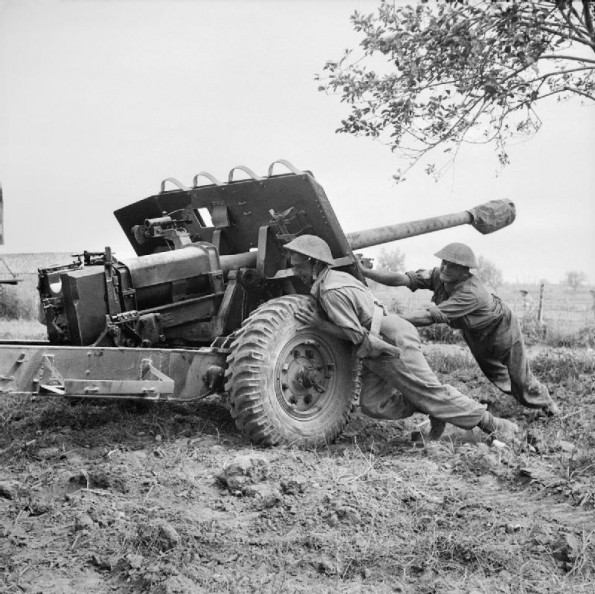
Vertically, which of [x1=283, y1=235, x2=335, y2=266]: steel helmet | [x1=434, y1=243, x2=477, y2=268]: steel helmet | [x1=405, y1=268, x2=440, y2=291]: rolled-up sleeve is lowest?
[x1=405, y1=268, x2=440, y2=291]: rolled-up sleeve

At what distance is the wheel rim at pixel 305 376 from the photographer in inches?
234

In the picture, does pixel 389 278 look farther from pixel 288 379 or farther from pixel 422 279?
pixel 288 379

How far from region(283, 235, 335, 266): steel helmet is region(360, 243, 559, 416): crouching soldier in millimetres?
928

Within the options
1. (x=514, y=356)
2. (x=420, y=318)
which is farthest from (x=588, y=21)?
(x=420, y=318)

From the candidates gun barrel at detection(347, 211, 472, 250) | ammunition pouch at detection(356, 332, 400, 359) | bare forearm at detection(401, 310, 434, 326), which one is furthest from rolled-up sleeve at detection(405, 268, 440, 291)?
ammunition pouch at detection(356, 332, 400, 359)

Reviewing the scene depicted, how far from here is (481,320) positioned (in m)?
7.26

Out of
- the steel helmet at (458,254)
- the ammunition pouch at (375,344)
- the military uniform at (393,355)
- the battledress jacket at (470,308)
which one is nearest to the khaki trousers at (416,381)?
the military uniform at (393,355)

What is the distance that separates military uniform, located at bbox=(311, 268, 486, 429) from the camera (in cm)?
602

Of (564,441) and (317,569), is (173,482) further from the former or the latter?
(564,441)

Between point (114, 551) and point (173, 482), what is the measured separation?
0.94 meters

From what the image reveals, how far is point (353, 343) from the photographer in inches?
248

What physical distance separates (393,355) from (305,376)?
68 centimetres

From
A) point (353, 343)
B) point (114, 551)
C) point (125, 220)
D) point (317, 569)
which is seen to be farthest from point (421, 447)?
point (125, 220)

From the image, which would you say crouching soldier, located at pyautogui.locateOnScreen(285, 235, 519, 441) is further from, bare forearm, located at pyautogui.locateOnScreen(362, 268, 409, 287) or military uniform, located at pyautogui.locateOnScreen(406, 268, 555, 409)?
bare forearm, located at pyautogui.locateOnScreen(362, 268, 409, 287)
